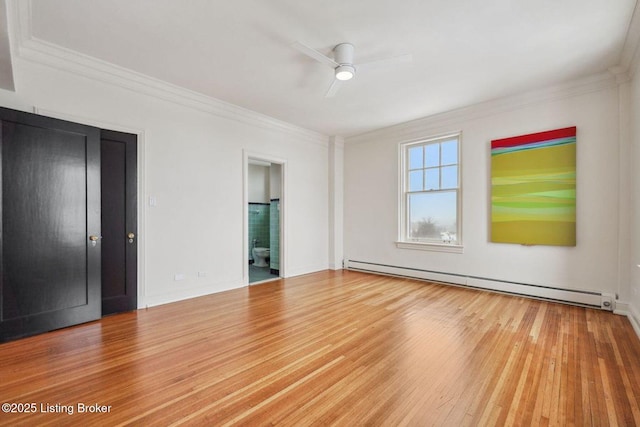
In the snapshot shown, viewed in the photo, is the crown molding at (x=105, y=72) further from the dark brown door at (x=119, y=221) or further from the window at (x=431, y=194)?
the window at (x=431, y=194)

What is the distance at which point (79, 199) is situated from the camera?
305 centimetres

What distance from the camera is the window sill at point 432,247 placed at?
477 cm

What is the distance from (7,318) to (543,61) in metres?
6.10

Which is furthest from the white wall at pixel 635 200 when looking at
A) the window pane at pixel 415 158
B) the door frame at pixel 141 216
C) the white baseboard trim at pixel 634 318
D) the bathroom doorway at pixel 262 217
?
the door frame at pixel 141 216

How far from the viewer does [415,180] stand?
5426 millimetres

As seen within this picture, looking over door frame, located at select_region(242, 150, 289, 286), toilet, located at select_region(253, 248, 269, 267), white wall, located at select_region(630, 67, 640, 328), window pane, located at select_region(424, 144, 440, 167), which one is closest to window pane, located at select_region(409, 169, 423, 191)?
window pane, located at select_region(424, 144, 440, 167)

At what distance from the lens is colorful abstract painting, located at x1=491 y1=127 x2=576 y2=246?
3777 millimetres

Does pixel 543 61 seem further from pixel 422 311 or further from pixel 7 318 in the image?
pixel 7 318

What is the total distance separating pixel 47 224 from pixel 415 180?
5274mm

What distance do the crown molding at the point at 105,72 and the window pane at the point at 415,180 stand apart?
2.90 meters

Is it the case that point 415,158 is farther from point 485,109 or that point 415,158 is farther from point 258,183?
point 258,183

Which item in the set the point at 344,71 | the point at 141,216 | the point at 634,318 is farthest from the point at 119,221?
the point at 634,318

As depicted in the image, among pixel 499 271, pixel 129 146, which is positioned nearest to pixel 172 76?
pixel 129 146

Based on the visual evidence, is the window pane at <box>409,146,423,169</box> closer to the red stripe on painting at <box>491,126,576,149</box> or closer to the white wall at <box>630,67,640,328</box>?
the red stripe on painting at <box>491,126,576,149</box>
